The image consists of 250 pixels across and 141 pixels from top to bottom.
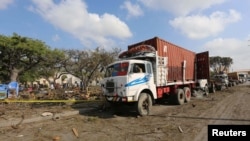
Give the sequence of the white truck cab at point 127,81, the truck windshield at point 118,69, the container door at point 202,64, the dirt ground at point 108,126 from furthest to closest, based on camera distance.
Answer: the container door at point 202,64
the truck windshield at point 118,69
the white truck cab at point 127,81
the dirt ground at point 108,126

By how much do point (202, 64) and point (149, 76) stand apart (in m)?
10.4

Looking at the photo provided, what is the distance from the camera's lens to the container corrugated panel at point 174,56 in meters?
15.4

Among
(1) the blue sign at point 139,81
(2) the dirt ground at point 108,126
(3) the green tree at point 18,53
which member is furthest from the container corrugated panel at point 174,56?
(3) the green tree at point 18,53

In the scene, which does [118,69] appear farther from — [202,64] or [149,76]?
[202,64]

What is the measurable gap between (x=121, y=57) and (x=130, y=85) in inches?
146

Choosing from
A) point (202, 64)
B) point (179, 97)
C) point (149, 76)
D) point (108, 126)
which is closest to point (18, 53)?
point (202, 64)

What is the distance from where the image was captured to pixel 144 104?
42.3 ft

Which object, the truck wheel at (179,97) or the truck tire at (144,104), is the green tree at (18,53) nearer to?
the truck wheel at (179,97)

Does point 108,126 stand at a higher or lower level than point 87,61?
lower

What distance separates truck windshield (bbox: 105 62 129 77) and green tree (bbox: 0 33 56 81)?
22.6 metres

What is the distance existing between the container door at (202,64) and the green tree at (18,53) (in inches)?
828

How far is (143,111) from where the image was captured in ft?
41.9

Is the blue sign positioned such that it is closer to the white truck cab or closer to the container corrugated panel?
the white truck cab

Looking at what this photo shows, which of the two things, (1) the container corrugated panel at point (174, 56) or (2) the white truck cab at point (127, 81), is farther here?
(1) the container corrugated panel at point (174, 56)
